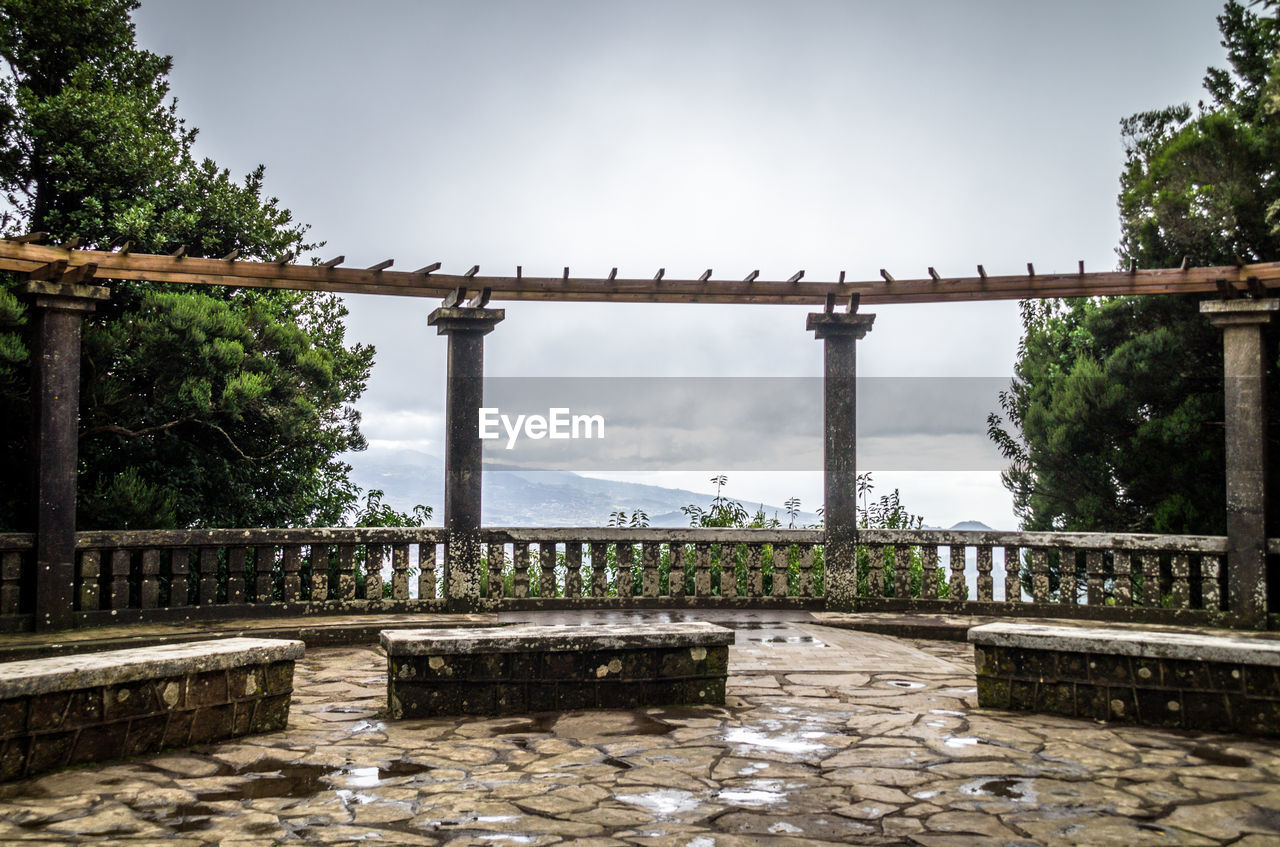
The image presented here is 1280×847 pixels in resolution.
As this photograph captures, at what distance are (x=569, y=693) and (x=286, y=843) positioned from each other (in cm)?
238

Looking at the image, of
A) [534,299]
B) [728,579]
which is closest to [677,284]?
[534,299]

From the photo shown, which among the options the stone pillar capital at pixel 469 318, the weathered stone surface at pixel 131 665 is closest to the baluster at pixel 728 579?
the stone pillar capital at pixel 469 318

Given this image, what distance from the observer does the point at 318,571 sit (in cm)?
876

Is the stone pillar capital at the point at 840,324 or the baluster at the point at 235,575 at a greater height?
the stone pillar capital at the point at 840,324

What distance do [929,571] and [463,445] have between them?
446cm

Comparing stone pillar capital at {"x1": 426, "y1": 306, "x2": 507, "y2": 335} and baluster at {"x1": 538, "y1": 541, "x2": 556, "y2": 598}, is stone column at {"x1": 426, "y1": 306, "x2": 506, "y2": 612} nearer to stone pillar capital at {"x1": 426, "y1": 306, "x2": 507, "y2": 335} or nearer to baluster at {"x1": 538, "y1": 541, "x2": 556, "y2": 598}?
stone pillar capital at {"x1": 426, "y1": 306, "x2": 507, "y2": 335}

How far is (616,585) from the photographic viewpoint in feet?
31.3

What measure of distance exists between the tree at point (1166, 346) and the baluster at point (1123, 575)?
3051mm

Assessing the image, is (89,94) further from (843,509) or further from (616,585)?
(843,509)

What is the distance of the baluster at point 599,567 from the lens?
930 centimetres

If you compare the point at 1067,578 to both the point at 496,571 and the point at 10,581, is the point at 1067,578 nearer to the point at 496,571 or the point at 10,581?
the point at 496,571

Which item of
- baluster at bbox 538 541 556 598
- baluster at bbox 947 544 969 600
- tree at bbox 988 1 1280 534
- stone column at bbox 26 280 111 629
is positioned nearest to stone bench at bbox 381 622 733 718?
baluster at bbox 538 541 556 598

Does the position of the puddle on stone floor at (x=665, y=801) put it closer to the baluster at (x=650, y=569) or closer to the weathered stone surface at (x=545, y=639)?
the weathered stone surface at (x=545, y=639)

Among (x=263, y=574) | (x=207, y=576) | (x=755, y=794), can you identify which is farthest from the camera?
(x=263, y=574)
